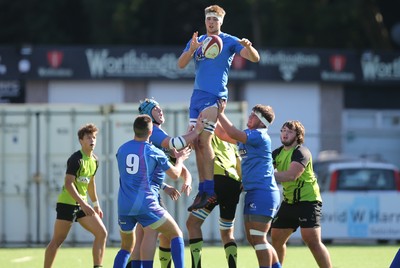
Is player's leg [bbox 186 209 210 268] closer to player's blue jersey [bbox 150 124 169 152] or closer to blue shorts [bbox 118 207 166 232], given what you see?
player's blue jersey [bbox 150 124 169 152]

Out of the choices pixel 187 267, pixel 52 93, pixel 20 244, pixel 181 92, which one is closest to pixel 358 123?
pixel 181 92

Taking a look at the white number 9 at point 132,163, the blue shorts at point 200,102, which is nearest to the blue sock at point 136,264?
the white number 9 at point 132,163

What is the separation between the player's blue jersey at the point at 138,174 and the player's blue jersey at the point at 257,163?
1.06m

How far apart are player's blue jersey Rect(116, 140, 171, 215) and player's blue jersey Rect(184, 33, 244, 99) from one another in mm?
1085

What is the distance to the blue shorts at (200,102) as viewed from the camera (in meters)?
13.0

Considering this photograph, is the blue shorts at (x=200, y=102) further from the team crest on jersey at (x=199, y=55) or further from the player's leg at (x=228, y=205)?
the player's leg at (x=228, y=205)

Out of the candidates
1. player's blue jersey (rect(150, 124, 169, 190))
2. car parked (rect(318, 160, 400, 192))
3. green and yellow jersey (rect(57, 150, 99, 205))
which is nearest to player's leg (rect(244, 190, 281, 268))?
player's blue jersey (rect(150, 124, 169, 190))

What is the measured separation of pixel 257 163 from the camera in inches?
510

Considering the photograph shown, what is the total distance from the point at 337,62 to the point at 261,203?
72.6ft

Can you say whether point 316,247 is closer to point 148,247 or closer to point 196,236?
point 196,236

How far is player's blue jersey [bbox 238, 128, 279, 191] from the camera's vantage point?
12.9m

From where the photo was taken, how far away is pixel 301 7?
42438 millimetres

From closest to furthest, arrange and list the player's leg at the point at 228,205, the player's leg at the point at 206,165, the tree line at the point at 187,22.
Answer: the player's leg at the point at 206,165 → the player's leg at the point at 228,205 → the tree line at the point at 187,22

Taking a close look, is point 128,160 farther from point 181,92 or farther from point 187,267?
point 181,92
